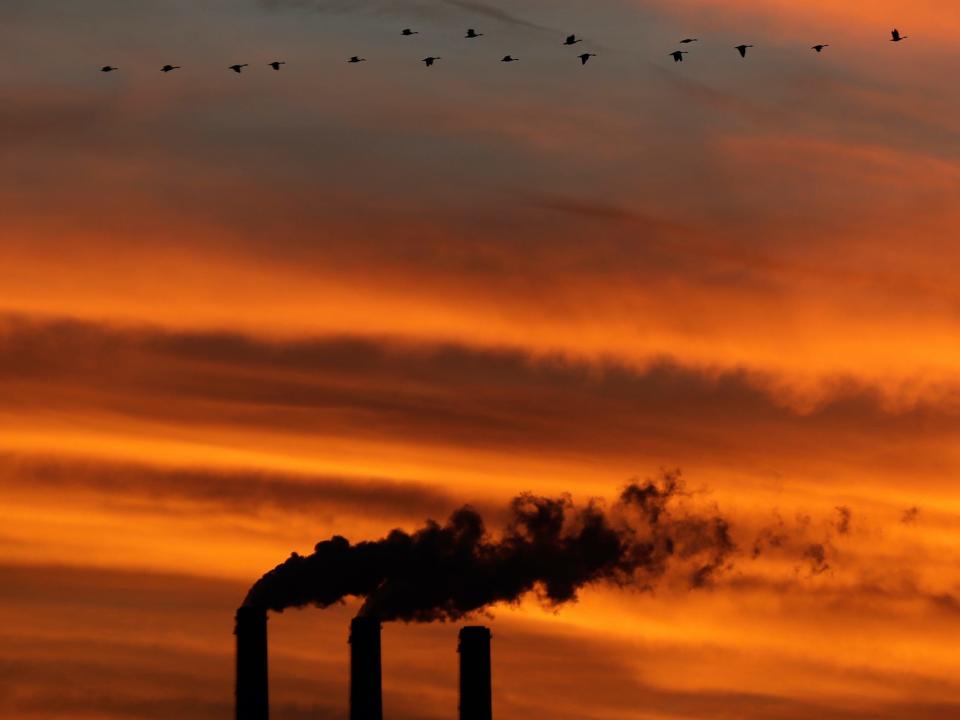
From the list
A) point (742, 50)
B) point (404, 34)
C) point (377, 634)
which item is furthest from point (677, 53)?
point (377, 634)

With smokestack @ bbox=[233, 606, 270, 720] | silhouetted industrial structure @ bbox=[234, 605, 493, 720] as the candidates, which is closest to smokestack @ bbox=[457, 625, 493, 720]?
silhouetted industrial structure @ bbox=[234, 605, 493, 720]

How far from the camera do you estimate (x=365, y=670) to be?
103m

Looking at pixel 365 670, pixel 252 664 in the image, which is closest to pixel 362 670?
pixel 365 670

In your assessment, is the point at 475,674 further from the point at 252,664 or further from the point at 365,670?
the point at 252,664

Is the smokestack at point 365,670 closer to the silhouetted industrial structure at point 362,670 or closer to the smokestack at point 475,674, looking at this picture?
the silhouetted industrial structure at point 362,670

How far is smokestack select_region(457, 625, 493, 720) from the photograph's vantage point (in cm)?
10006

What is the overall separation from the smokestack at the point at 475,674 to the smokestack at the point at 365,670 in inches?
155

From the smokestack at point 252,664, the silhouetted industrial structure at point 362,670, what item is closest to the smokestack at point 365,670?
Answer: the silhouetted industrial structure at point 362,670

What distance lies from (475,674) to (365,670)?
5186 millimetres

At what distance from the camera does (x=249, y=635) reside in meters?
105

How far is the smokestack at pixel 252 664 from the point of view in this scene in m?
103

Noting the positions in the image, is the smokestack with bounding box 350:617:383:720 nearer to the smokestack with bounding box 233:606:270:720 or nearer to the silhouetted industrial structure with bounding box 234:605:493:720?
the silhouetted industrial structure with bounding box 234:605:493:720

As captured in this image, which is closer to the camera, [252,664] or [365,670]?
[365,670]

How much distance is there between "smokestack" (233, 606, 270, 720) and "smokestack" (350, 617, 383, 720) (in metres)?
3.76
